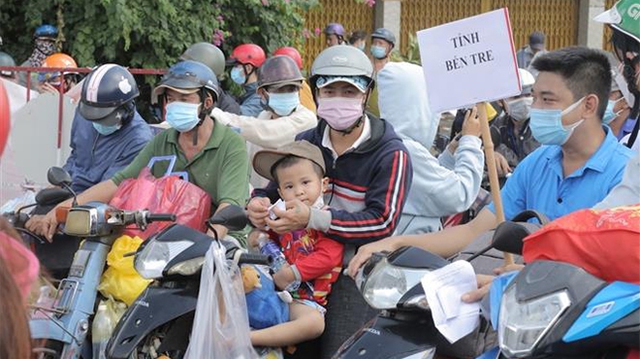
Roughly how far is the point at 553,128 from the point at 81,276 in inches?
83.7

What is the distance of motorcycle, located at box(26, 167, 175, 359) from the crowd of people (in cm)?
36

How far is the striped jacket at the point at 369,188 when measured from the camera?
194 inches

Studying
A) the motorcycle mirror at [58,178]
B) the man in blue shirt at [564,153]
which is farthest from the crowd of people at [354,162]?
the motorcycle mirror at [58,178]

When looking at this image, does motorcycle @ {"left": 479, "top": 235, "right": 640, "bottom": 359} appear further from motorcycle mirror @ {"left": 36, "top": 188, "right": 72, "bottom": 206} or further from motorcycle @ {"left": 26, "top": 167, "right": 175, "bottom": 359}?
motorcycle mirror @ {"left": 36, "top": 188, "right": 72, "bottom": 206}

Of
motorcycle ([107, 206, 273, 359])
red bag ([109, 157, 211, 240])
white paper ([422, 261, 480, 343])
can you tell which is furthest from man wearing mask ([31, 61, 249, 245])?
white paper ([422, 261, 480, 343])

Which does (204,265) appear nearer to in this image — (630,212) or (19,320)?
(630,212)

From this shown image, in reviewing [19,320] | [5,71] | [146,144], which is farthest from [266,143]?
[19,320]

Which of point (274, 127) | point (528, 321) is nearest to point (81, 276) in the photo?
point (528, 321)

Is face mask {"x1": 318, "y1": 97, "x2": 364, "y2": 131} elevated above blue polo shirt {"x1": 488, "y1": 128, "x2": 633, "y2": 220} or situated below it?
above

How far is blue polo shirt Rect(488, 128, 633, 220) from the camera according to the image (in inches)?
177

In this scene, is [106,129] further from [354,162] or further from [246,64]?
[246,64]

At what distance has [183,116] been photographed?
5.84 m

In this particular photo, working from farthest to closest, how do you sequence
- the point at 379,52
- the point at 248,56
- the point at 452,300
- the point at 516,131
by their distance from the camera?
the point at 379,52, the point at 248,56, the point at 516,131, the point at 452,300

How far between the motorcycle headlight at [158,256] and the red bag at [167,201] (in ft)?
2.18
